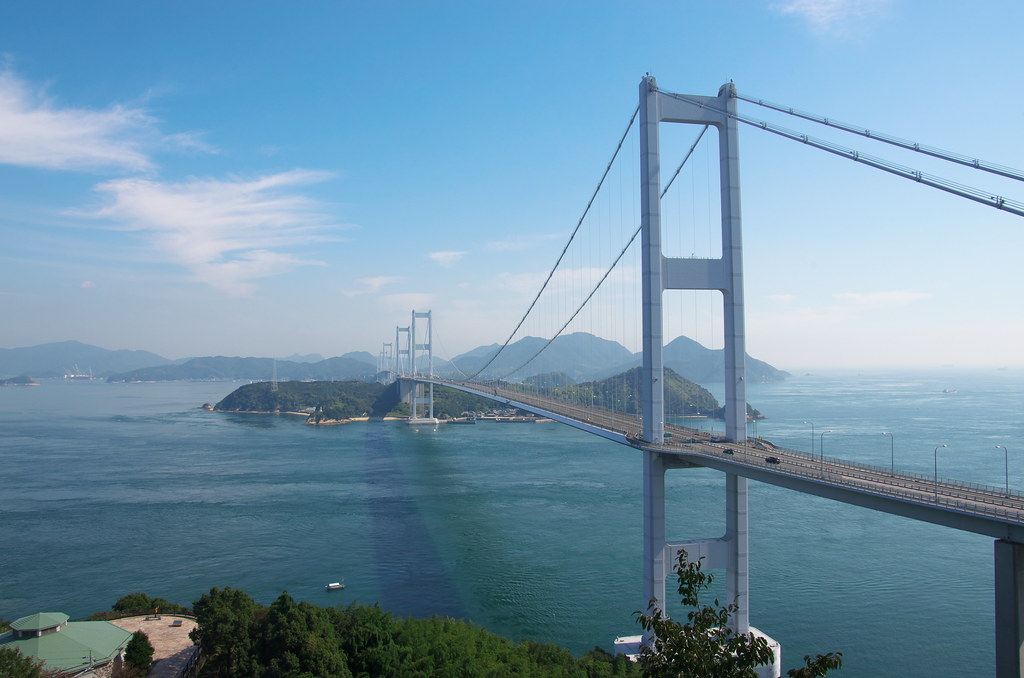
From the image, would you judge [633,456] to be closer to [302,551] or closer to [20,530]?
[302,551]

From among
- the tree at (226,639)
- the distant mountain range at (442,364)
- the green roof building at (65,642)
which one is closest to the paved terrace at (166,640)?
the green roof building at (65,642)

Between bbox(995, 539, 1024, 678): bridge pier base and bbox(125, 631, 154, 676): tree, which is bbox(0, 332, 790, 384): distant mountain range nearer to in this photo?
bbox(125, 631, 154, 676): tree

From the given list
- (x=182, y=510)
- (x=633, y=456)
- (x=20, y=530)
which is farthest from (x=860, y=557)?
(x=20, y=530)

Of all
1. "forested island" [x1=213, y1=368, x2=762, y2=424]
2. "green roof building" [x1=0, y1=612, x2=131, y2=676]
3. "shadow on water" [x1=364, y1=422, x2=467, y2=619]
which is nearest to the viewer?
"green roof building" [x1=0, y1=612, x2=131, y2=676]

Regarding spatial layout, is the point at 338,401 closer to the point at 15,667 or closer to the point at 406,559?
the point at 406,559

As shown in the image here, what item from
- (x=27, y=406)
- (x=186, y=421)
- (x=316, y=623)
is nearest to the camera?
(x=316, y=623)

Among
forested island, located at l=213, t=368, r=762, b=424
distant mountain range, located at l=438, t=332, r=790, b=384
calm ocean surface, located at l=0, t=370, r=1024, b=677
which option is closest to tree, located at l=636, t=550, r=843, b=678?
calm ocean surface, located at l=0, t=370, r=1024, b=677

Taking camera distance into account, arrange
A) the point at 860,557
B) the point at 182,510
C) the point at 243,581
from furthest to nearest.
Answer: the point at 182,510
the point at 860,557
the point at 243,581
